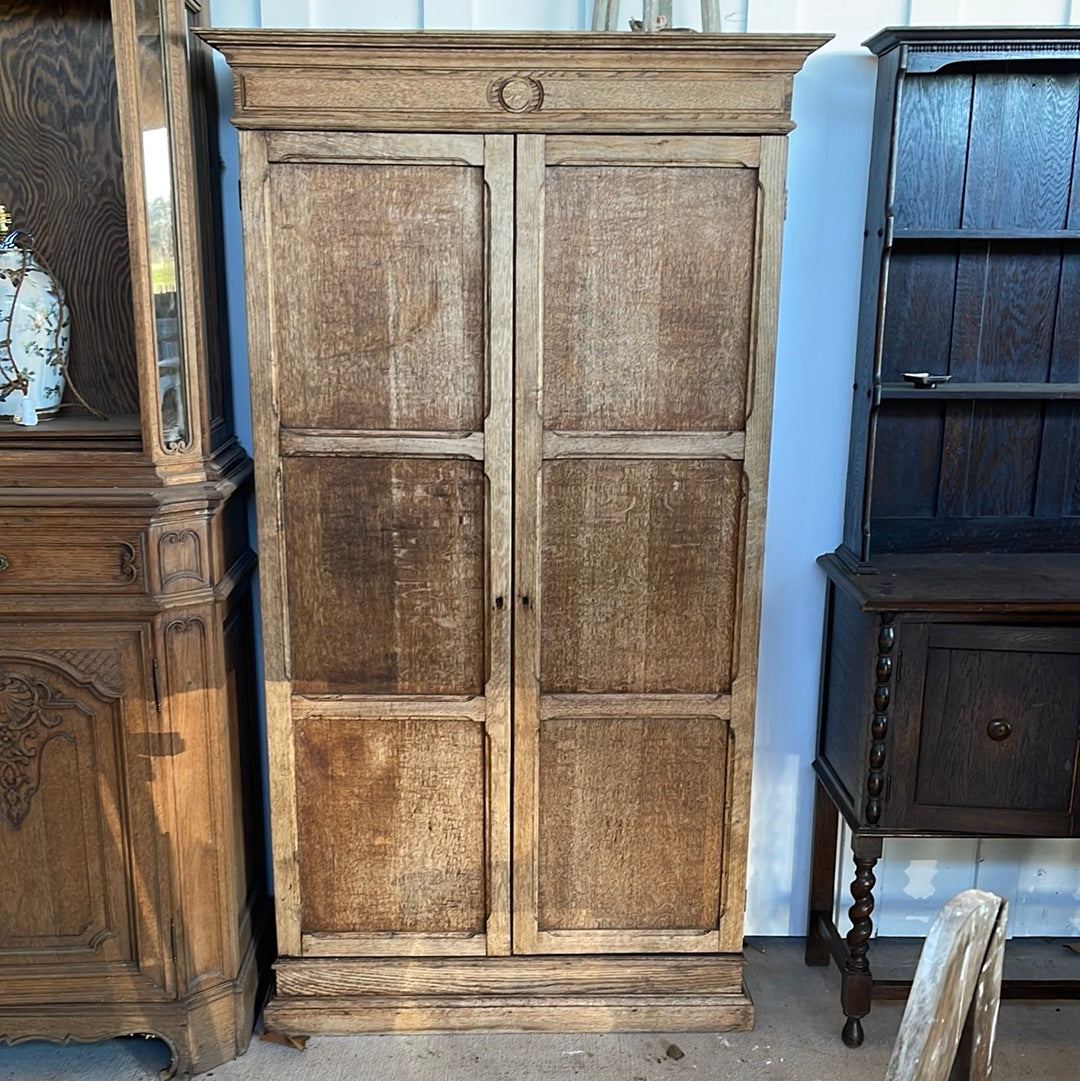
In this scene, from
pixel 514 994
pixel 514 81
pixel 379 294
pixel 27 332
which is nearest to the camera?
pixel 514 81

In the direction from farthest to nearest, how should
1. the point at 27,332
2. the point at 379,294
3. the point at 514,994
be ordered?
the point at 514,994 → the point at 27,332 → the point at 379,294

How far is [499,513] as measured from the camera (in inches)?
88.0

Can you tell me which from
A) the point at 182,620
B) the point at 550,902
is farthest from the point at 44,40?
the point at 550,902

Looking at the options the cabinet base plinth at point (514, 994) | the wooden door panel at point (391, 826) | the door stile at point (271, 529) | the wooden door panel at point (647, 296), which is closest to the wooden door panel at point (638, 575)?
the wooden door panel at point (647, 296)

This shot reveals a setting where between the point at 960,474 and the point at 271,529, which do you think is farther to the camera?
the point at 960,474

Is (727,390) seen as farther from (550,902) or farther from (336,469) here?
(550,902)

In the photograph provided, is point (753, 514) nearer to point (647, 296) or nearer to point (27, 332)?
point (647, 296)

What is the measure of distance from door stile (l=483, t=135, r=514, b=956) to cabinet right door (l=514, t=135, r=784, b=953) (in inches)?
1.0

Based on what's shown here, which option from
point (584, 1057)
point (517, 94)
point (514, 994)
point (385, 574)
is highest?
point (517, 94)

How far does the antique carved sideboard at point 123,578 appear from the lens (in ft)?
6.90

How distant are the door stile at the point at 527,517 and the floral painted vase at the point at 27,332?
39.0 inches

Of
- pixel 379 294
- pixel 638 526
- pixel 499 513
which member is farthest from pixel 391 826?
pixel 379 294

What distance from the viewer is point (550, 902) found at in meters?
2.46

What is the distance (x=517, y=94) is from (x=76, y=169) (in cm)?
102
